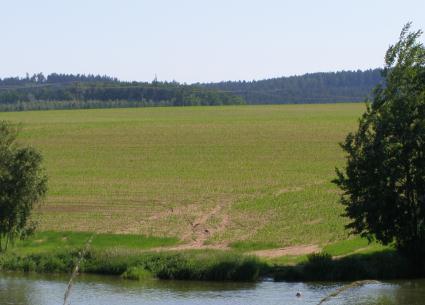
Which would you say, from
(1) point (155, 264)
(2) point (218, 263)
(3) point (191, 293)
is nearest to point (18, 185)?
(1) point (155, 264)

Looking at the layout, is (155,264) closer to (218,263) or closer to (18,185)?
(218,263)

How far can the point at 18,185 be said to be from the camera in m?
44.8

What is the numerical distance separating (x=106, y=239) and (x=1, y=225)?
25.2 ft

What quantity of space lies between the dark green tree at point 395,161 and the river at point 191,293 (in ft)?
9.28

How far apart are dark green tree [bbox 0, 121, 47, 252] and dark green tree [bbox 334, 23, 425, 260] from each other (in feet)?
54.6

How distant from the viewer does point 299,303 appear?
105ft

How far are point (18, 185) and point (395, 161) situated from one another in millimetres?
19765

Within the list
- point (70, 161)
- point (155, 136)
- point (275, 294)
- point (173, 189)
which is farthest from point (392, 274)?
point (155, 136)

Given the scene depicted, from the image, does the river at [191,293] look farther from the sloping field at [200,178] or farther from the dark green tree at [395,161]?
the sloping field at [200,178]

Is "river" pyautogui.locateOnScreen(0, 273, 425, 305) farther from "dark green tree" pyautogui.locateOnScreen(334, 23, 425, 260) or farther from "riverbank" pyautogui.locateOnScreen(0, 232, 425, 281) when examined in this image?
"dark green tree" pyautogui.locateOnScreen(334, 23, 425, 260)

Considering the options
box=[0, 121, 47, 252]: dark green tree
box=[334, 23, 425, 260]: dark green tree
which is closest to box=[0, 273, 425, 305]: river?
box=[334, 23, 425, 260]: dark green tree

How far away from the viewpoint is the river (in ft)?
108

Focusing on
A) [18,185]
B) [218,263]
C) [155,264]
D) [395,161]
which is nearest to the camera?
[395,161]

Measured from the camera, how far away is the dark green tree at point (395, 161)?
125 feet
